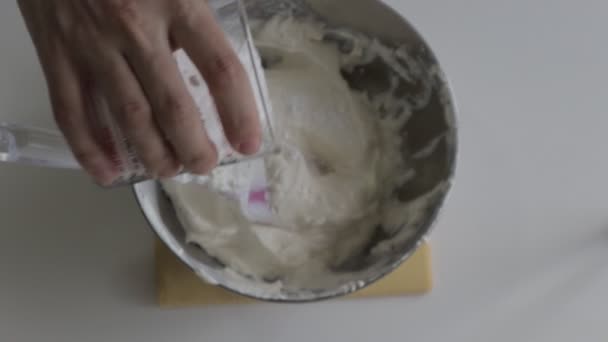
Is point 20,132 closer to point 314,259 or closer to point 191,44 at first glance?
point 191,44

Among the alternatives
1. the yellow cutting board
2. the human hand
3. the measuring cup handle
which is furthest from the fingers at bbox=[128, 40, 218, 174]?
the yellow cutting board

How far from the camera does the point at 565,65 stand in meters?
0.85

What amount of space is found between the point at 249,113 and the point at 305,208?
0.31 meters

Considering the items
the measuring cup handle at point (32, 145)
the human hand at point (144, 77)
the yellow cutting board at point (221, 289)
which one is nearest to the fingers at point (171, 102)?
the human hand at point (144, 77)

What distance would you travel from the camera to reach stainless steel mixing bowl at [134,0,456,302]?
0.67m

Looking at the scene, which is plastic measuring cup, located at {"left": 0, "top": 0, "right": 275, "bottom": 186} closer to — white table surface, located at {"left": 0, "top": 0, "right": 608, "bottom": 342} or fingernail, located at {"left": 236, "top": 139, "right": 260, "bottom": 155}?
fingernail, located at {"left": 236, "top": 139, "right": 260, "bottom": 155}

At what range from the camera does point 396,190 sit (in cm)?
81

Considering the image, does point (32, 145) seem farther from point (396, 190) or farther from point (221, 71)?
point (396, 190)

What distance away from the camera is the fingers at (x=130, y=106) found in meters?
0.49

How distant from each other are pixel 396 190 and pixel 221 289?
0.82ft

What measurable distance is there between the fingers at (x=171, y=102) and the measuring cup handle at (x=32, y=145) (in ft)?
0.53

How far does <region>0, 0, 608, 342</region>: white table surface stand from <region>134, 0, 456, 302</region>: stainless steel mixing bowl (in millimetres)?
75

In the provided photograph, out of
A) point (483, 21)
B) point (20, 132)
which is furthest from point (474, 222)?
point (20, 132)

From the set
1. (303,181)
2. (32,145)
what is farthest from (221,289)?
(32,145)
